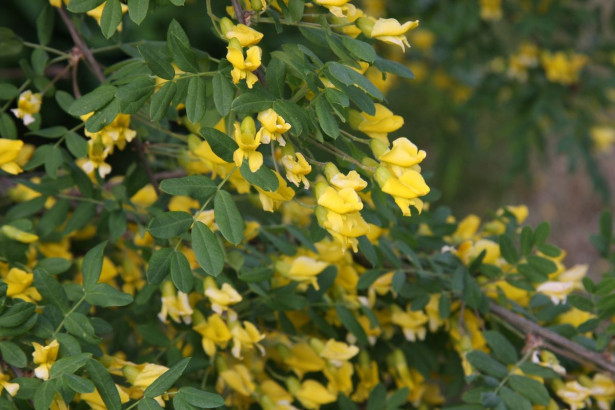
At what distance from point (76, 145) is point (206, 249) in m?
0.25

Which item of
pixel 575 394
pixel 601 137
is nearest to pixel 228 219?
pixel 575 394

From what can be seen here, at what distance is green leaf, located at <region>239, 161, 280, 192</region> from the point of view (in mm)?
672

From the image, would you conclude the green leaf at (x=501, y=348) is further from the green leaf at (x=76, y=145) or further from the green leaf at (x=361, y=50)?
the green leaf at (x=76, y=145)

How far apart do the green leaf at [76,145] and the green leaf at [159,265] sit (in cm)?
19

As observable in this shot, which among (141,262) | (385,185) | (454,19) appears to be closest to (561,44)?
(454,19)

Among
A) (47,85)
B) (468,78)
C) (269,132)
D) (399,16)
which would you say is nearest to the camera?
(269,132)

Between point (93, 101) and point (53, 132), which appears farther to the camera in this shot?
point (53, 132)

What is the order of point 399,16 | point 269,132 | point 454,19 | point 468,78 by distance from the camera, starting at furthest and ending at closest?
point 468,78, point 399,16, point 454,19, point 269,132

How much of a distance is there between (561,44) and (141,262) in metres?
1.54

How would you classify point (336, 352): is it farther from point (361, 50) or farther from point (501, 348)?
point (361, 50)

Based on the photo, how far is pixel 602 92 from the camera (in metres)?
Answer: 2.20

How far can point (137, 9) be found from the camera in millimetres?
680

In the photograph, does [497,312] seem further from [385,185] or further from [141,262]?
[141,262]

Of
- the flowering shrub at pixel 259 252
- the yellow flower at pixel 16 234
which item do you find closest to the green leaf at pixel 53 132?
the flowering shrub at pixel 259 252
